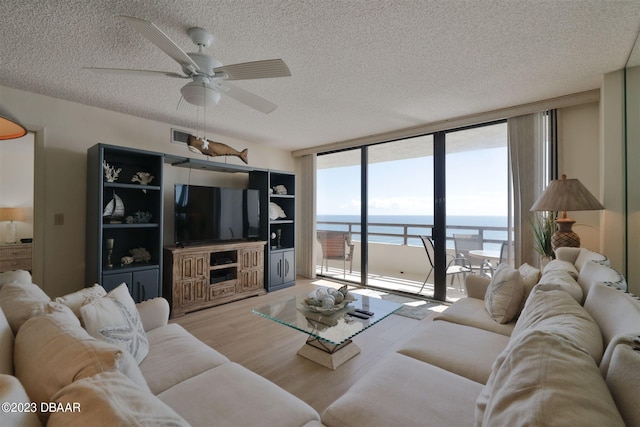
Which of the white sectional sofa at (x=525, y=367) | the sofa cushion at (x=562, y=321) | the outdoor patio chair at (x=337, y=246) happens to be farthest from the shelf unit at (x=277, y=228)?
the sofa cushion at (x=562, y=321)

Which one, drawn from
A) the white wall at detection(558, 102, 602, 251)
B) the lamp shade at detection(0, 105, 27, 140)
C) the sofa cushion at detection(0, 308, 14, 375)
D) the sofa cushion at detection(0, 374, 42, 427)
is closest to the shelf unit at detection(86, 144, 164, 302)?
the lamp shade at detection(0, 105, 27, 140)

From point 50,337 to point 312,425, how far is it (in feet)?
3.01

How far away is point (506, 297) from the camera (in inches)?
77.0

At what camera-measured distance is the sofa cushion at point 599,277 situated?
1217 mm

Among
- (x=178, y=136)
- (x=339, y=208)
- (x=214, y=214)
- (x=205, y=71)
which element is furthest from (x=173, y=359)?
(x=339, y=208)

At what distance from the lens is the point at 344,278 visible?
493 cm

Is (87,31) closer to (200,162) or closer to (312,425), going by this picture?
(200,162)

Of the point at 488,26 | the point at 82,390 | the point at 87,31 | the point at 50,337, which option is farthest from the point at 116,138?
the point at 488,26

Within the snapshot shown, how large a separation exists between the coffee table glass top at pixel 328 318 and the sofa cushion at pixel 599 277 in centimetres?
123

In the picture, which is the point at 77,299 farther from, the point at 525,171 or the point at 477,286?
the point at 525,171

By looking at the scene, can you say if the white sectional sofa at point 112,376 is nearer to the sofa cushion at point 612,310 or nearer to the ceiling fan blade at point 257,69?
the sofa cushion at point 612,310

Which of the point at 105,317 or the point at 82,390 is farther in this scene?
the point at 105,317

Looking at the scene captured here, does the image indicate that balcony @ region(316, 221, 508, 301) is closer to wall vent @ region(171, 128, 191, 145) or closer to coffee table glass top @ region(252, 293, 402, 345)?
coffee table glass top @ region(252, 293, 402, 345)

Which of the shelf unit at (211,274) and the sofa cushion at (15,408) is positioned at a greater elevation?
the sofa cushion at (15,408)
